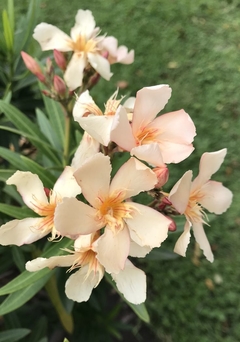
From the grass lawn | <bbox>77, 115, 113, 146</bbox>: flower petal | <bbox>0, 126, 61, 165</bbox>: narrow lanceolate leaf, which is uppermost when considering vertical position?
<bbox>77, 115, 113, 146</bbox>: flower petal

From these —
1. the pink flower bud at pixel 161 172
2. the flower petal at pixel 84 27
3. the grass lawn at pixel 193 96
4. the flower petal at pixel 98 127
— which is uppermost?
the flower petal at pixel 98 127

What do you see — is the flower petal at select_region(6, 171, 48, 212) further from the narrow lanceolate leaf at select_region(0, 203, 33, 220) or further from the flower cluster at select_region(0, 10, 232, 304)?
the narrow lanceolate leaf at select_region(0, 203, 33, 220)

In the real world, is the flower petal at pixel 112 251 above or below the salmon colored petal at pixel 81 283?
above

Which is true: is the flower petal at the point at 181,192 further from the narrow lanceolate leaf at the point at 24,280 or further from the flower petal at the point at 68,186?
the narrow lanceolate leaf at the point at 24,280

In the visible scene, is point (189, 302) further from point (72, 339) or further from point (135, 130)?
point (135, 130)

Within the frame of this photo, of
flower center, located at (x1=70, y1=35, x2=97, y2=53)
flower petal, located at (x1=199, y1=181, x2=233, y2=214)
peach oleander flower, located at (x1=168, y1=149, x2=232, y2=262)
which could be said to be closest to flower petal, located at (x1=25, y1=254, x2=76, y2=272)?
peach oleander flower, located at (x1=168, y1=149, x2=232, y2=262)

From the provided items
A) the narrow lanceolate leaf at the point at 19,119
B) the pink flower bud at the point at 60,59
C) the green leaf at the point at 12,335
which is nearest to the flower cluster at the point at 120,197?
the pink flower bud at the point at 60,59

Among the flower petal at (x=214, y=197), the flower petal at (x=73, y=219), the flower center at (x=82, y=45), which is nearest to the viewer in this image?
the flower petal at (x=73, y=219)

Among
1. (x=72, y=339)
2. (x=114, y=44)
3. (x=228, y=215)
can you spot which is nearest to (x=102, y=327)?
(x=72, y=339)

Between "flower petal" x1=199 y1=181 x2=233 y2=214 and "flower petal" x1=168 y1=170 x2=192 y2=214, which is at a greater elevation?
"flower petal" x1=168 y1=170 x2=192 y2=214
